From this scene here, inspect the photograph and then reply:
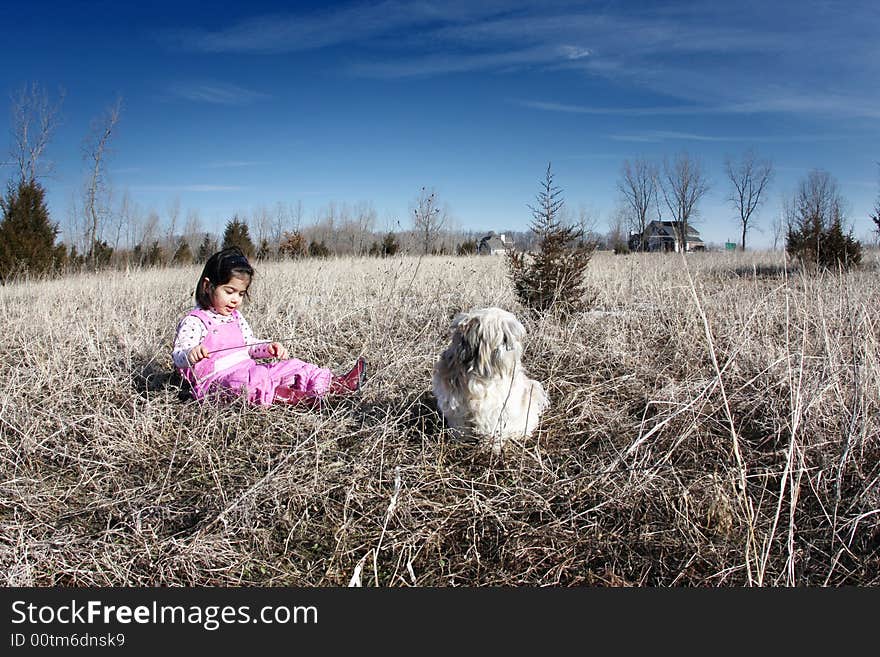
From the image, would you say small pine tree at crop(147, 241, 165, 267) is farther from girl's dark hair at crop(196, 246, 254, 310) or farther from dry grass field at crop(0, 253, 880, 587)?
girl's dark hair at crop(196, 246, 254, 310)

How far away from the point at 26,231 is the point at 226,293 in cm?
1646

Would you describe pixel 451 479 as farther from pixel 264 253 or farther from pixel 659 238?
pixel 264 253

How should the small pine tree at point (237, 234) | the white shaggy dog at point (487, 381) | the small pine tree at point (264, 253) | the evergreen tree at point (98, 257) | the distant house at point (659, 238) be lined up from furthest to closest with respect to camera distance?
the small pine tree at point (237, 234)
the small pine tree at point (264, 253)
the evergreen tree at point (98, 257)
the distant house at point (659, 238)
the white shaggy dog at point (487, 381)

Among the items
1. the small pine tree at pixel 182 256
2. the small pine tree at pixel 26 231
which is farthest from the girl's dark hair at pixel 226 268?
the small pine tree at pixel 26 231

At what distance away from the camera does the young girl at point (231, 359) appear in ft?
10.7

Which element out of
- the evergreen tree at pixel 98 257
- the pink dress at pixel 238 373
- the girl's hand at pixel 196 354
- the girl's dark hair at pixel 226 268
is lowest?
the pink dress at pixel 238 373

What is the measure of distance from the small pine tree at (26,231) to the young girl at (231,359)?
13765 mm

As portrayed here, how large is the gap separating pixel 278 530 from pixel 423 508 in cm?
68

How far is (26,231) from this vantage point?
15.1 metres

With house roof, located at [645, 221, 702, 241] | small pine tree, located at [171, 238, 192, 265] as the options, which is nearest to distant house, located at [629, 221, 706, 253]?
house roof, located at [645, 221, 702, 241]

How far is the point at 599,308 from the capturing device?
587cm

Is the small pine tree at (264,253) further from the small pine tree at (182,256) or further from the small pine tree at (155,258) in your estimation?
the small pine tree at (155,258)

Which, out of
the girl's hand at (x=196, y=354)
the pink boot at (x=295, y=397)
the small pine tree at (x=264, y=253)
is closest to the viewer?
the girl's hand at (x=196, y=354)

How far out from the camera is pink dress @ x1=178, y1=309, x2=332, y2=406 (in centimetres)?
326
